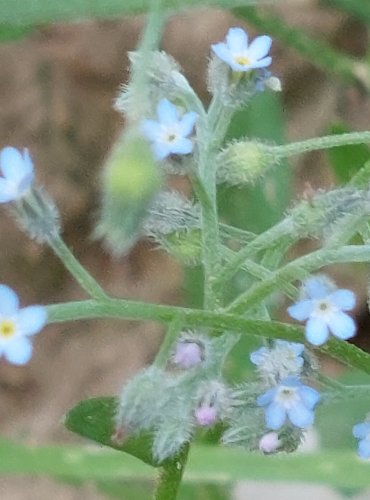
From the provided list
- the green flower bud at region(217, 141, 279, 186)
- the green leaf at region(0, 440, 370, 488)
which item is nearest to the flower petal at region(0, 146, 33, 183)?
the green flower bud at region(217, 141, 279, 186)

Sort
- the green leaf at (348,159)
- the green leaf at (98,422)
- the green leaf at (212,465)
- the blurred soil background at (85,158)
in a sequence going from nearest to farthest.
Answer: the green leaf at (98,422)
the green leaf at (212,465)
the green leaf at (348,159)
the blurred soil background at (85,158)

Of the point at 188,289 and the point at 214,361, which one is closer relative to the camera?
the point at 214,361

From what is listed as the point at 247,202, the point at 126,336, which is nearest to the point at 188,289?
the point at 247,202

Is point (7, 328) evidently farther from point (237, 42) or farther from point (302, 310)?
point (237, 42)

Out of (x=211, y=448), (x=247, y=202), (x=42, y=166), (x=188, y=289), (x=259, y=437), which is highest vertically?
(x=42, y=166)

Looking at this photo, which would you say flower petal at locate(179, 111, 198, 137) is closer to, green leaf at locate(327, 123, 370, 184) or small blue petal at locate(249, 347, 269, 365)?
small blue petal at locate(249, 347, 269, 365)

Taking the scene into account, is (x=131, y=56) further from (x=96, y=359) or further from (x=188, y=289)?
(x=96, y=359)

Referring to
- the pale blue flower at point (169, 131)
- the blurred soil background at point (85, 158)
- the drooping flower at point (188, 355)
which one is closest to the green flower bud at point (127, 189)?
the pale blue flower at point (169, 131)

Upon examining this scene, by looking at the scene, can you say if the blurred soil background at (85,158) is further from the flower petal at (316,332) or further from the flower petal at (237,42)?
the flower petal at (316,332)
